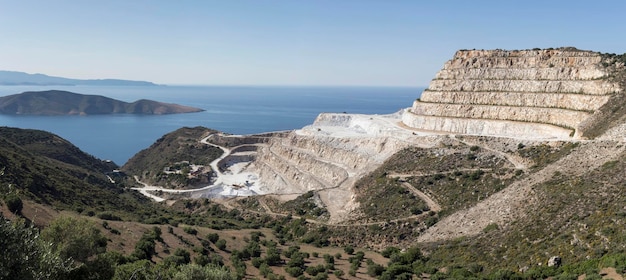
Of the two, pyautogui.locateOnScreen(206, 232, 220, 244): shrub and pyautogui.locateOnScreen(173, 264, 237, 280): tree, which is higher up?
pyautogui.locateOnScreen(173, 264, 237, 280): tree

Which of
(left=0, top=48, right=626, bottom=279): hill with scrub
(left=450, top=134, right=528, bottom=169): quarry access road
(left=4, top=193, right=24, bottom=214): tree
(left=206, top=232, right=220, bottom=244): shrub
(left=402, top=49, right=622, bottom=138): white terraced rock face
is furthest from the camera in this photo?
(left=402, top=49, right=622, bottom=138): white terraced rock face

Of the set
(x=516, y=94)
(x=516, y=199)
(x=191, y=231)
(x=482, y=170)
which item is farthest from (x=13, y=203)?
(x=516, y=94)

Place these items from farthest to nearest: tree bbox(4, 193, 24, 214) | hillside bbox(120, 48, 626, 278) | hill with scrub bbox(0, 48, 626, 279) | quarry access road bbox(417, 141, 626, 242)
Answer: quarry access road bbox(417, 141, 626, 242) < hillside bbox(120, 48, 626, 278) < tree bbox(4, 193, 24, 214) < hill with scrub bbox(0, 48, 626, 279)

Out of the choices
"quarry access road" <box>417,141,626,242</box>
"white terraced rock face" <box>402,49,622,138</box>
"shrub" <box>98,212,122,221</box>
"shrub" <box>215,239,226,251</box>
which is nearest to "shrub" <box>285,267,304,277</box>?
"shrub" <box>215,239,226,251</box>

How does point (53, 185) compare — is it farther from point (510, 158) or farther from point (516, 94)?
point (516, 94)

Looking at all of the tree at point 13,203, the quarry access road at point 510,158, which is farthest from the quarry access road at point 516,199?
the tree at point 13,203

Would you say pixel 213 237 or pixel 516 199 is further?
pixel 213 237

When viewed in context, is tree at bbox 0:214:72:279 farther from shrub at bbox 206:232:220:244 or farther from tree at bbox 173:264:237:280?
shrub at bbox 206:232:220:244

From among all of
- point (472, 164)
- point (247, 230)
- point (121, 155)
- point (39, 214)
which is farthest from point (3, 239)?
point (121, 155)

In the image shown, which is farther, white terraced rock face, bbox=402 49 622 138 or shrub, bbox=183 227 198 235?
white terraced rock face, bbox=402 49 622 138

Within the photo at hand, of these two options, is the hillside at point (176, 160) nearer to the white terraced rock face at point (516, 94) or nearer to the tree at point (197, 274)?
the white terraced rock face at point (516, 94)
